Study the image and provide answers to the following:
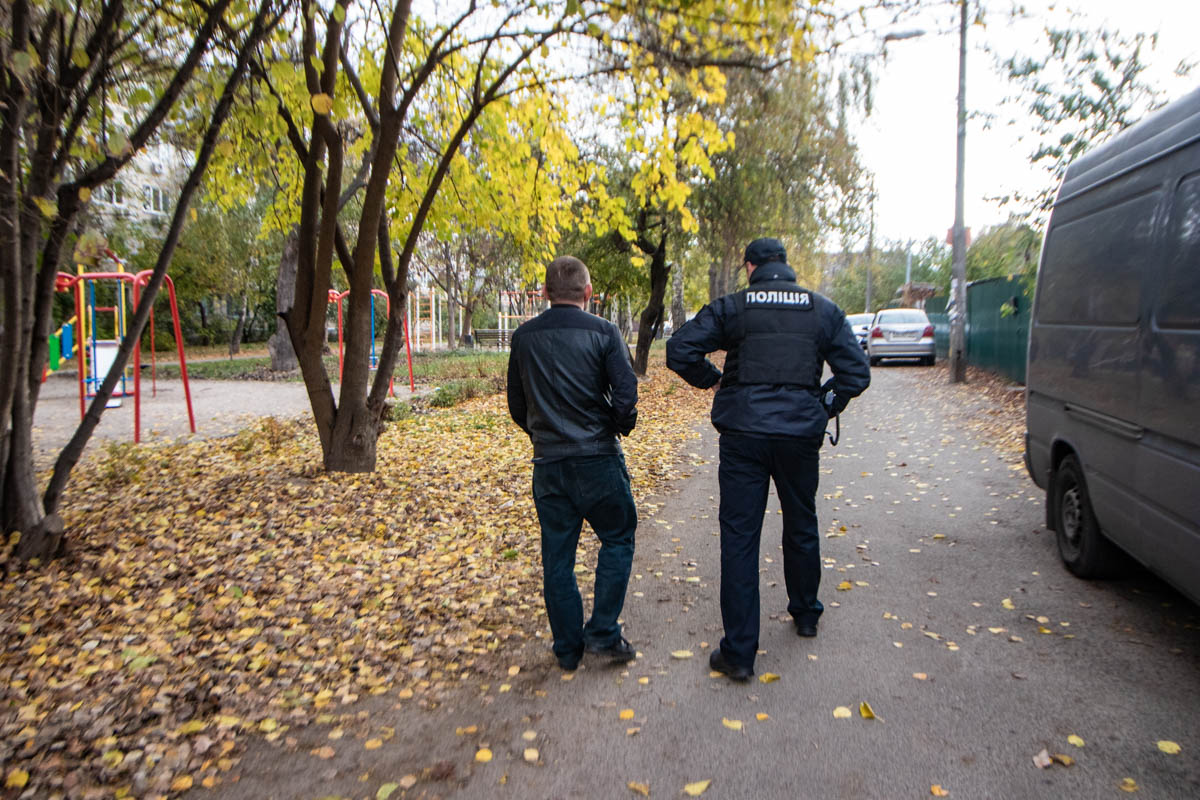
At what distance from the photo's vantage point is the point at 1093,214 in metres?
4.78

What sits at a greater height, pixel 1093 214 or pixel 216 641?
pixel 1093 214

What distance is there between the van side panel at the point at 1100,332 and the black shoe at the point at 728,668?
199 centimetres

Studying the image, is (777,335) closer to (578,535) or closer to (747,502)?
(747,502)

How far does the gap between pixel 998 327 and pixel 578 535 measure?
16250mm

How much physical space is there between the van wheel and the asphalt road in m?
0.11

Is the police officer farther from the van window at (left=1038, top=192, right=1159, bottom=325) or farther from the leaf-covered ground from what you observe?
the van window at (left=1038, top=192, right=1159, bottom=325)

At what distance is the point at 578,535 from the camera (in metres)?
3.88

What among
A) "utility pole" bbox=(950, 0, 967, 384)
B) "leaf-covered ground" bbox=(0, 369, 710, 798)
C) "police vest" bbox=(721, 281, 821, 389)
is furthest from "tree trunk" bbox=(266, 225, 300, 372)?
"police vest" bbox=(721, 281, 821, 389)

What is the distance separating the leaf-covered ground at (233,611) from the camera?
333cm

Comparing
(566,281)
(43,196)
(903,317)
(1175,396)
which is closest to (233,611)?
(566,281)

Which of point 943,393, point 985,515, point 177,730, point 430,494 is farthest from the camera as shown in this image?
point 943,393

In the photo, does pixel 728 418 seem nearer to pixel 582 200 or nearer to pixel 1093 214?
pixel 1093 214

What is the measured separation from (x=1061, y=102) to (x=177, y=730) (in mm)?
13620

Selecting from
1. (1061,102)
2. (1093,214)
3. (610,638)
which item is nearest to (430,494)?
(610,638)
